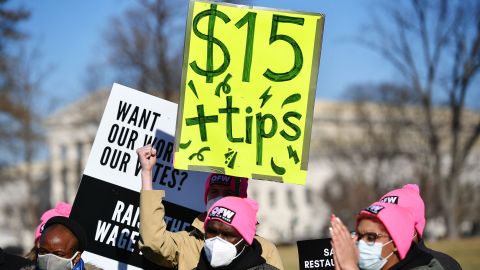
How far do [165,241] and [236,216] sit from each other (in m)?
0.58

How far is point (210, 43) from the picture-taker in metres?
6.68

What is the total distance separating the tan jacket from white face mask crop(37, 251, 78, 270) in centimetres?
61

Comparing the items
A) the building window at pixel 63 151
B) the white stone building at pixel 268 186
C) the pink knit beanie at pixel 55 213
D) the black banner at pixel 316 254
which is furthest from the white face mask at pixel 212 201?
the building window at pixel 63 151

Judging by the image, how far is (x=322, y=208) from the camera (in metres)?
77.6

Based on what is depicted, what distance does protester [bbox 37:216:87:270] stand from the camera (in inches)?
224

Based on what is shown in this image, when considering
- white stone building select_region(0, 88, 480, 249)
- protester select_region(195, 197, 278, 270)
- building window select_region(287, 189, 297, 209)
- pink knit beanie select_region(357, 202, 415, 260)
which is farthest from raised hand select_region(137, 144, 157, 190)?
building window select_region(287, 189, 297, 209)

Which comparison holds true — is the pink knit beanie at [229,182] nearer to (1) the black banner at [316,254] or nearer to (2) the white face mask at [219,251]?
(1) the black banner at [316,254]

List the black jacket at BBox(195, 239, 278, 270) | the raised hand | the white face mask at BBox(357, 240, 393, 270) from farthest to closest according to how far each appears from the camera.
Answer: the raised hand < the black jacket at BBox(195, 239, 278, 270) < the white face mask at BBox(357, 240, 393, 270)

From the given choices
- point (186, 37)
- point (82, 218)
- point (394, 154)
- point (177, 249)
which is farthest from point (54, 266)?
point (394, 154)

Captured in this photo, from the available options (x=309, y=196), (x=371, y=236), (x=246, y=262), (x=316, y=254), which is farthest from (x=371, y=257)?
(x=309, y=196)

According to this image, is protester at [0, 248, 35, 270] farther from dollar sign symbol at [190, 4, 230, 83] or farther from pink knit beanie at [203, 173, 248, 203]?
dollar sign symbol at [190, 4, 230, 83]

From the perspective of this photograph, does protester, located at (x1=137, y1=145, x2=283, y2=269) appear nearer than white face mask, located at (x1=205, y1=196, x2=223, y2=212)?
Yes

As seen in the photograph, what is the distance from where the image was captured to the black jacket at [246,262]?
19.3 feet

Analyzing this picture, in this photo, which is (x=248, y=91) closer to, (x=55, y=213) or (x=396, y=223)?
(x=396, y=223)
